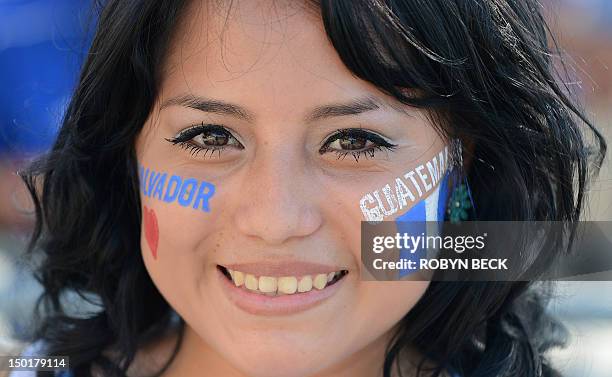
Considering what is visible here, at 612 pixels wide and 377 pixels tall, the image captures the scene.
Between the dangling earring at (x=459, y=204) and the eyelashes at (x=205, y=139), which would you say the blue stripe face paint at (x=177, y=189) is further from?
the dangling earring at (x=459, y=204)

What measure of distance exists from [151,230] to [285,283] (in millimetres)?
368

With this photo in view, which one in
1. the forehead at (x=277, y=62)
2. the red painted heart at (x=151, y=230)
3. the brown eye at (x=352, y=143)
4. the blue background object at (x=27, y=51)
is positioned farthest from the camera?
the blue background object at (x=27, y=51)

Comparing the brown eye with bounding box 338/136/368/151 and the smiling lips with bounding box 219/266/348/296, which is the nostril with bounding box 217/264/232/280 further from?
the brown eye with bounding box 338/136/368/151

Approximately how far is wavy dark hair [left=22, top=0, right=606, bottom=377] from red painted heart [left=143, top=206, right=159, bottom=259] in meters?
0.16

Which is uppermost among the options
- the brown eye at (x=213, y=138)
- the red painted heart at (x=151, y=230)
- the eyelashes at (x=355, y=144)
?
the brown eye at (x=213, y=138)

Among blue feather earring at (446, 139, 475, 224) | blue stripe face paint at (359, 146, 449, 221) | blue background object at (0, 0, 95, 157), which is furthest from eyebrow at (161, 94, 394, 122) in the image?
blue background object at (0, 0, 95, 157)

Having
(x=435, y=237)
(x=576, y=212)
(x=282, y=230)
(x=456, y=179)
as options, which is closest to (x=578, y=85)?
(x=576, y=212)

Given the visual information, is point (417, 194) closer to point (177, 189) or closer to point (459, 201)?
point (459, 201)

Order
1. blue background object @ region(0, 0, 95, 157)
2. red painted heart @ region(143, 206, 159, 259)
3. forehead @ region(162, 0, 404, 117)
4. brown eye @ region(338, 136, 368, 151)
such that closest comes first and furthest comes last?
forehead @ region(162, 0, 404, 117) < brown eye @ region(338, 136, 368, 151) < red painted heart @ region(143, 206, 159, 259) < blue background object @ region(0, 0, 95, 157)

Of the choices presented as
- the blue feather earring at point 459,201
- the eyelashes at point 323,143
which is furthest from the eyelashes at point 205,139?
the blue feather earring at point 459,201

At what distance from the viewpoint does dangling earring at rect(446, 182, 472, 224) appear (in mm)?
1886

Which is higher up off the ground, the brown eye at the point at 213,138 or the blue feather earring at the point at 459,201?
the brown eye at the point at 213,138

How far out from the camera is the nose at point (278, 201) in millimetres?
1551

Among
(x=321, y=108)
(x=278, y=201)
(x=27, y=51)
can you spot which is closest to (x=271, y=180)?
(x=278, y=201)
